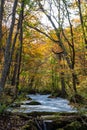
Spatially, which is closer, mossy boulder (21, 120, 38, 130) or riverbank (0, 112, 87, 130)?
mossy boulder (21, 120, 38, 130)

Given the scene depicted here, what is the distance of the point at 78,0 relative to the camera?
1809 centimetres

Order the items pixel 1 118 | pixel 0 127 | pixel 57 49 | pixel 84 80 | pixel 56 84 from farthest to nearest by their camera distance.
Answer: pixel 56 84 → pixel 57 49 → pixel 84 80 → pixel 1 118 → pixel 0 127

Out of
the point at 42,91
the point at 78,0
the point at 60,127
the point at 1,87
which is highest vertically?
the point at 78,0

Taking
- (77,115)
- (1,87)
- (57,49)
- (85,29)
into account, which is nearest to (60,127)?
(77,115)

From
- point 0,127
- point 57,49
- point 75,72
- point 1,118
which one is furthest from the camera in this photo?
point 57,49

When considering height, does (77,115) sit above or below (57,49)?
below

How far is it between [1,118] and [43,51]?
76.4 feet

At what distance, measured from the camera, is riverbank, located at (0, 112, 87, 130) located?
941 cm

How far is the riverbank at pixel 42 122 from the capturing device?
9.41 m

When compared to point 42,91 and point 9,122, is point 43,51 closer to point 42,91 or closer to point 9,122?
point 42,91

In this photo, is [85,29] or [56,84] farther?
[56,84]

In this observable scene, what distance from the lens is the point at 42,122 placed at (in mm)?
10141

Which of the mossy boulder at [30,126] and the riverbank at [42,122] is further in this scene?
the riverbank at [42,122]

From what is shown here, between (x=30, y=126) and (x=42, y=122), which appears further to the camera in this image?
(x=42, y=122)
